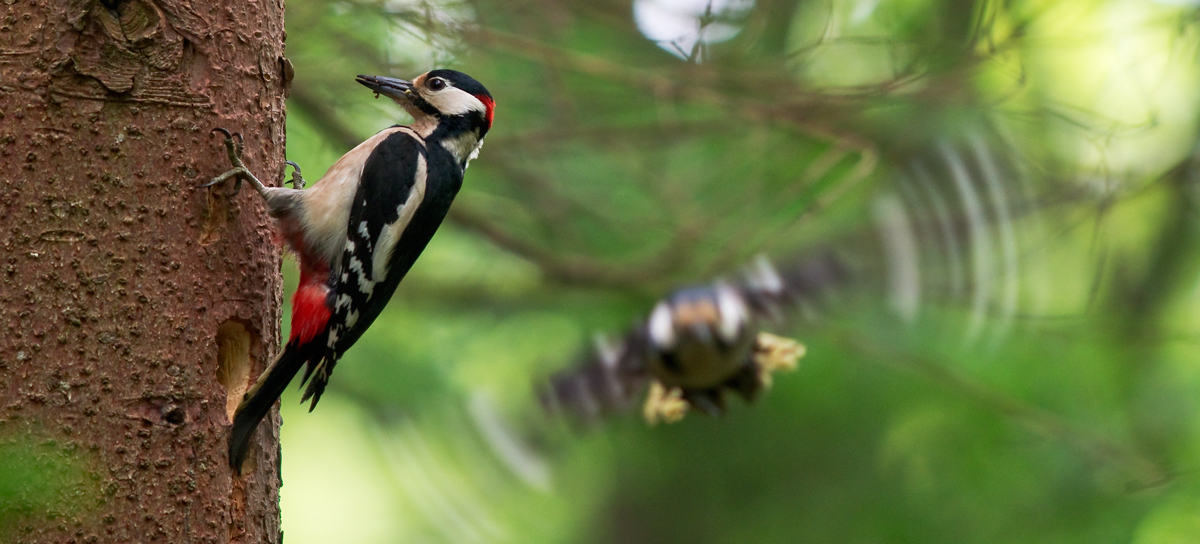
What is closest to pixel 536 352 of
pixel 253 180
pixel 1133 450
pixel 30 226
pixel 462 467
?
pixel 462 467

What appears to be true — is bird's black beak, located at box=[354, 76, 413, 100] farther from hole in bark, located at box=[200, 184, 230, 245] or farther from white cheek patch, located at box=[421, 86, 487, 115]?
hole in bark, located at box=[200, 184, 230, 245]

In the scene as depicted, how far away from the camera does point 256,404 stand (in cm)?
167

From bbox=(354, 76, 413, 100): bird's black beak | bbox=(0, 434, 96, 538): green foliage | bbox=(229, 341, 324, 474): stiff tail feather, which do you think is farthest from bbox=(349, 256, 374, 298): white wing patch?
bbox=(0, 434, 96, 538): green foliage

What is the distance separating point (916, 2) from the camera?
12.0ft

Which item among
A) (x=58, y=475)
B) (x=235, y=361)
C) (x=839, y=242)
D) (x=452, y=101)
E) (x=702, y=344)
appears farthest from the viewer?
(x=839, y=242)

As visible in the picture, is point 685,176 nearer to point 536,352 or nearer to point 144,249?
point 536,352

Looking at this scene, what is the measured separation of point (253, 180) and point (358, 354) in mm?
2869

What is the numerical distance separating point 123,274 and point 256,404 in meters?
0.30

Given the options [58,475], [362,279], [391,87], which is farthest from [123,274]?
[391,87]

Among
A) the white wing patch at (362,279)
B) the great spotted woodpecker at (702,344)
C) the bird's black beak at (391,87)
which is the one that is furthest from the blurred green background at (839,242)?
the white wing patch at (362,279)

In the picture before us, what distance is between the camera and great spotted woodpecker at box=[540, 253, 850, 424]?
121 inches

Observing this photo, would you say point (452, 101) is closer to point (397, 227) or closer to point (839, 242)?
point (397, 227)

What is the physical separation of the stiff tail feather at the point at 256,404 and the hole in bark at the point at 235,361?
4 centimetres

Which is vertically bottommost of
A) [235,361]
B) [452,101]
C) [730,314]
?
[235,361]
